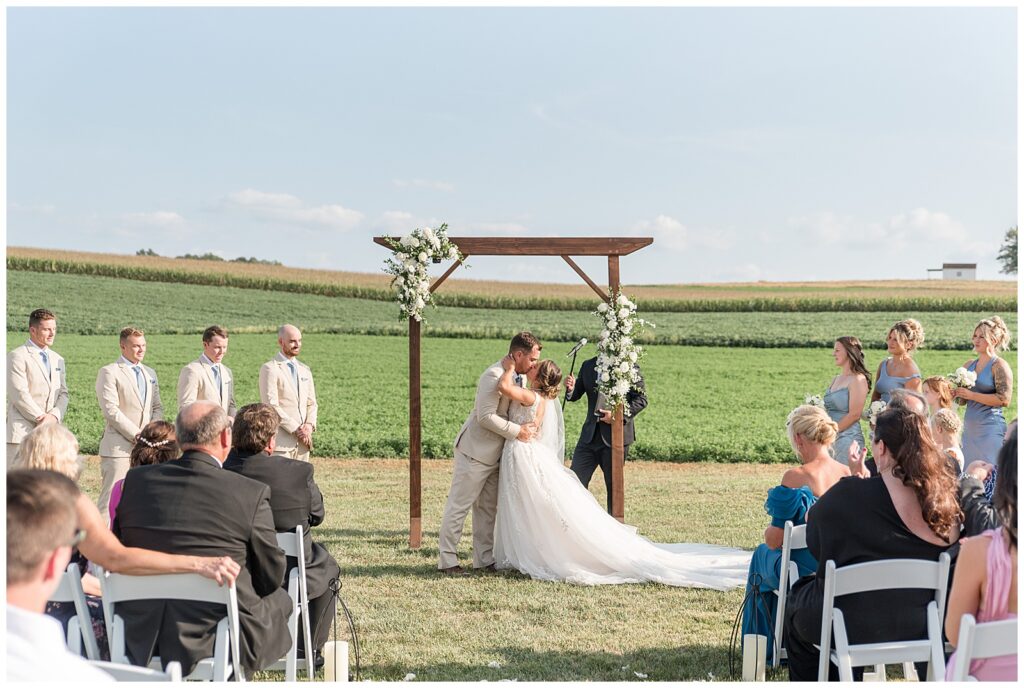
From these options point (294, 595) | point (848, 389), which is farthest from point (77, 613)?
point (848, 389)

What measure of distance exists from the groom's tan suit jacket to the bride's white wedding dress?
11 centimetres

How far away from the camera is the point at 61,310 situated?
28.0m

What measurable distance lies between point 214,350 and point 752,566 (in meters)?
5.04

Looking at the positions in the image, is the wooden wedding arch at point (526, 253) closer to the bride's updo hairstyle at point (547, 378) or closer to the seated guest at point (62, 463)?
the bride's updo hairstyle at point (547, 378)

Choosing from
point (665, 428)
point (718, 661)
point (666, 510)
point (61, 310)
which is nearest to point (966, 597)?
point (718, 661)

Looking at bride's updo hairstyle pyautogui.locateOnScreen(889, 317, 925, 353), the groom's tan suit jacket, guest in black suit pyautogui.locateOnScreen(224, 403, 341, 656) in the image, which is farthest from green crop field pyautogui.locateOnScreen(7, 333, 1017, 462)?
guest in black suit pyautogui.locateOnScreen(224, 403, 341, 656)

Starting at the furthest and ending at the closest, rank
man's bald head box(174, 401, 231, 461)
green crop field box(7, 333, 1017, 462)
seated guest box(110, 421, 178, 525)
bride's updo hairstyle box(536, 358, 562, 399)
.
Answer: green crop field box(7, 333, 1017, 462)
bride's updo hairstyle box(536, 358, 562, 399)
seated guest box(110, 421, 178, 525)
man's bald head box(174, 401, 231, 461)

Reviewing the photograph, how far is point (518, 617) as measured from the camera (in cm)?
620

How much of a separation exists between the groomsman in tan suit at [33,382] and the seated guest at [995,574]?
23.0ft

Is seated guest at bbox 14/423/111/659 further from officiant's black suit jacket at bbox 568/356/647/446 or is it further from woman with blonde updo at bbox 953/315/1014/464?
woman with blonde updo at bbox 953/315/1014/464

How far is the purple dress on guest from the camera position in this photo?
3055mm

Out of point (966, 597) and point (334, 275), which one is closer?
point (966, 597)

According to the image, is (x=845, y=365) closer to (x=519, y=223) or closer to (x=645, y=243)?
(x=645, y=243)

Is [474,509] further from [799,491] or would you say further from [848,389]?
[799,491]
